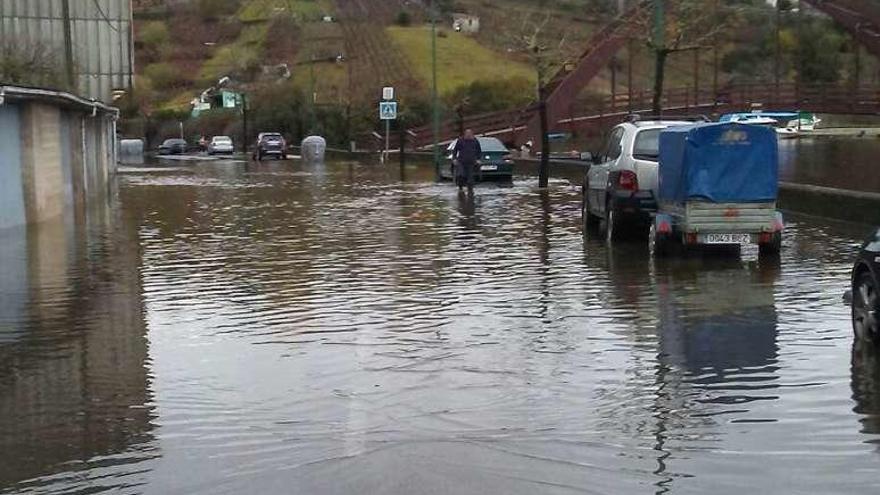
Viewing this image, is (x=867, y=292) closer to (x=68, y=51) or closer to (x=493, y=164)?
(x=493, y=164)

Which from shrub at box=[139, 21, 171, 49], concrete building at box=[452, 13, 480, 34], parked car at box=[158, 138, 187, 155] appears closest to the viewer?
parked car at box=[158, 138, 187, 155]

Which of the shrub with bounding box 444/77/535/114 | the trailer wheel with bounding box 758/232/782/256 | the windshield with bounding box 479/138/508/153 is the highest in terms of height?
the shrub with bounding box 444/77/535/114

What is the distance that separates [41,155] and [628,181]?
1169 centimetres

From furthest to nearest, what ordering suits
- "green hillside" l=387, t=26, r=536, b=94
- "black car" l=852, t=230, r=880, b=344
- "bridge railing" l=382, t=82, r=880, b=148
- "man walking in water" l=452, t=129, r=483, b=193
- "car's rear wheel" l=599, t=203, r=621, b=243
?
"green hillside" l=387, t=26, r=536, b=94, "bridge railing" l=382, t=82, r=880, b=148, "man walking in water" l=452, t=129, r=483, b=193, "car's rear wheel" l=599, t=203, r=621, b=243, "black car" l=852, t=230, r=880, b=344

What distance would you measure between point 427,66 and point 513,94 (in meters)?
19.1

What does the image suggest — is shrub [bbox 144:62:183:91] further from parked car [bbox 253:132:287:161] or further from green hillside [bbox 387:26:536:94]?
parked car [bbox 253:132:287:161]

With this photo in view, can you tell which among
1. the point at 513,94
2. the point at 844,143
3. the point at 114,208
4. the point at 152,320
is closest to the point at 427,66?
the point at 513,94

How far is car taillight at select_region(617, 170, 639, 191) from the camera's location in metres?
17.1

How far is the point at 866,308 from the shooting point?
977 cm

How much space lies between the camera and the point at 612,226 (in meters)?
17.8

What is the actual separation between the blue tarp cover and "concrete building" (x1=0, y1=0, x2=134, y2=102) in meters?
28.8

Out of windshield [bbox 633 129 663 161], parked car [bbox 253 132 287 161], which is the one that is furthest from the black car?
parked car [bbox 253 132 287 161]

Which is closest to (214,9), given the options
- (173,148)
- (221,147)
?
(173,148)

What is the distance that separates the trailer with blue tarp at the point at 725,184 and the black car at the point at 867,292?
5.14 meters
